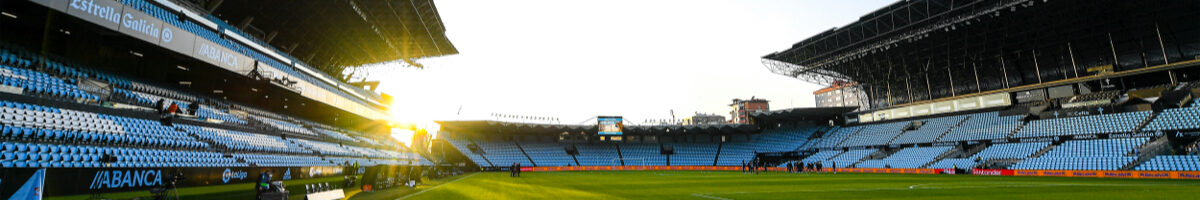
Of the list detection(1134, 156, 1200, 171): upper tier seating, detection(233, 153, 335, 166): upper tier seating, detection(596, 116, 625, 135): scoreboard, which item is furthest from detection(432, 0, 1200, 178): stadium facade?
detection(233, 153, 335, 166): upper tier seating

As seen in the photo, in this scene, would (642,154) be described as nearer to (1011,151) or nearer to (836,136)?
(836,136)

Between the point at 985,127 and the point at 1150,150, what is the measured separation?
1326cm

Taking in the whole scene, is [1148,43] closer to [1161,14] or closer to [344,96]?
[1161,14]

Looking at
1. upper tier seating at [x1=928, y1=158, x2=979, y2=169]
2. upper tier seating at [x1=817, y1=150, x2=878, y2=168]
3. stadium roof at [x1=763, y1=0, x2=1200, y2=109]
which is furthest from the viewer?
upper tier seating at [x1=817, y1=150, x2=878, y2=168]

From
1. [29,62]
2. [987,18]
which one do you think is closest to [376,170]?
[29,62]

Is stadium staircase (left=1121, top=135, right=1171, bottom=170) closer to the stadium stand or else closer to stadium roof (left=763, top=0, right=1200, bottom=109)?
stadium roof (left=763, top=0, right=1200, bottom=109)

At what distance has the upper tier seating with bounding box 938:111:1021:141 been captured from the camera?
38.5 meters

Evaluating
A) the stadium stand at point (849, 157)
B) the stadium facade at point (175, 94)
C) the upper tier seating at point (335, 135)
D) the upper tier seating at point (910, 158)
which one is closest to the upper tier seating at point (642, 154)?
the stadium stand at point (849, 157)

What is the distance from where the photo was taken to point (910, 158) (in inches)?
1582

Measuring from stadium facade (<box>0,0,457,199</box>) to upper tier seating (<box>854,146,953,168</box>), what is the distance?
3682 centimetres

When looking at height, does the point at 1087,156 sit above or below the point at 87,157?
below

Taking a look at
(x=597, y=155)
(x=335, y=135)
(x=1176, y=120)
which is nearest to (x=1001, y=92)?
(x=1176, y=120)

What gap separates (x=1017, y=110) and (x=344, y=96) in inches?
2284

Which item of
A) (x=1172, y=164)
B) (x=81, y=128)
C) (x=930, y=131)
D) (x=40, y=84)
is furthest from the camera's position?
(x=930, y=131)
